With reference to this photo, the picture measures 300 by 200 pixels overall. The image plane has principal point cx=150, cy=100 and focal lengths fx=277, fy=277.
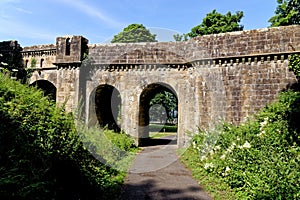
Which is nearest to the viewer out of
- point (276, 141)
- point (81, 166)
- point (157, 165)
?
point (81, 166)

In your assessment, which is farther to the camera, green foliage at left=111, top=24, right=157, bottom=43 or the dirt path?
green foliage at left=111, top=24, right=157, bottom=43

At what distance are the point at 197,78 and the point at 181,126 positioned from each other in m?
2.43

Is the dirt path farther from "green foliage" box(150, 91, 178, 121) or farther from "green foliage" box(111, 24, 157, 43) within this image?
"green foliage" box(111, 24, 157, 43)

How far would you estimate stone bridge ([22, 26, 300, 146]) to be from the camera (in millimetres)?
11008

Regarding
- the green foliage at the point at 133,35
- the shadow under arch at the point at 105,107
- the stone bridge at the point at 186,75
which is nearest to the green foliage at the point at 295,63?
the stone bridge at the point at 186,75

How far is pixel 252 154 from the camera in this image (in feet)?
22.8

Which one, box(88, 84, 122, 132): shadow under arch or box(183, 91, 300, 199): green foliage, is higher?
box(88, 84, 122, 132): shadow under arch

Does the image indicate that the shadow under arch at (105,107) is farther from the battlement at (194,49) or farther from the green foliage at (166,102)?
the green foliage at (166,102)

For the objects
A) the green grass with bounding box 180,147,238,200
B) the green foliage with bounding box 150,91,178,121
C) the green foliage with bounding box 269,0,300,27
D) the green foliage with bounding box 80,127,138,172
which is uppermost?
the green foliage with bounding box 269,0,300,27

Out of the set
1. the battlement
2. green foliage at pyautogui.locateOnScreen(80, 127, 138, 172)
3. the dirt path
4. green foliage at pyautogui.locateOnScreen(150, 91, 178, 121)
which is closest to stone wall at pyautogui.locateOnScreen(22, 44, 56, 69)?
the battlement

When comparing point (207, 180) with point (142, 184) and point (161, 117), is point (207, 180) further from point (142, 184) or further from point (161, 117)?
point (161, 117)

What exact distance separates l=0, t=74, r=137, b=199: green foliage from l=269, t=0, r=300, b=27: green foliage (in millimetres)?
18564

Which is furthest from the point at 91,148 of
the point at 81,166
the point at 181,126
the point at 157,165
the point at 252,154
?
the point at 181,126

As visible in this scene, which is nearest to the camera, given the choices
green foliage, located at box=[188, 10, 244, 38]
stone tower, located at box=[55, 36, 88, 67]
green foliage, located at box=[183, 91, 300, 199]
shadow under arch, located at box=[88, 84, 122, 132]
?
green foliage, located at box=[183, 91, 300, 199]
